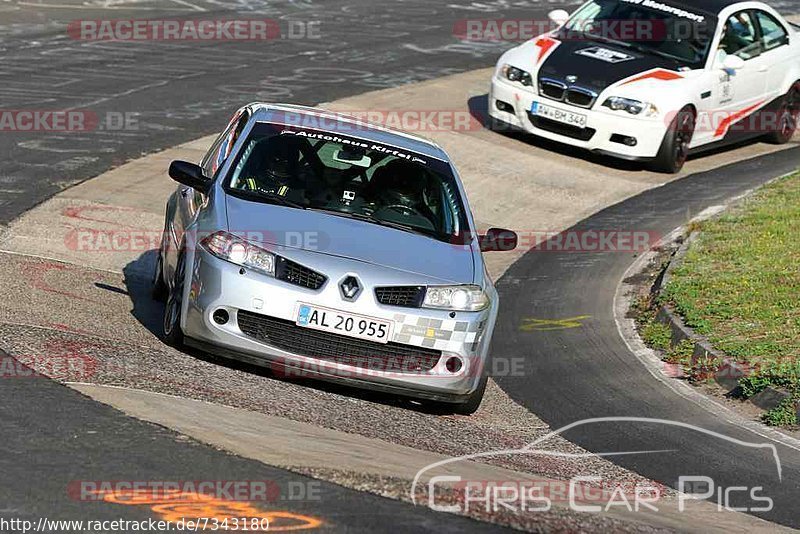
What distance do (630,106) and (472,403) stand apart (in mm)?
8490

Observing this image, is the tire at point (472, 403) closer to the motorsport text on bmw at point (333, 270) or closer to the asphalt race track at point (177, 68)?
the motorsport text on bmw at point (333, 270)

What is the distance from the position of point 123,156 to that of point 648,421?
313 inches

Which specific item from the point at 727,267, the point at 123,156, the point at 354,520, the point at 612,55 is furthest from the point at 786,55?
the point at 354,520

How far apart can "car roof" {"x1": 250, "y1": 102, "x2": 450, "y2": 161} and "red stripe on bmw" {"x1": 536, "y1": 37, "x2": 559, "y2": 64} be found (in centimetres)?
724

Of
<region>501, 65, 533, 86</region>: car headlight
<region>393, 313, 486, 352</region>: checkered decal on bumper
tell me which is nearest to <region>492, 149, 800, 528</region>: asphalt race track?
<region>393, 313, 486, 352</region>: checkered decal on bumper

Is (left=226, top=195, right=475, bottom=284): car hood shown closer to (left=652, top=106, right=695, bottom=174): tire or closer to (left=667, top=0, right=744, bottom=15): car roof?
(left=652, top=106, right=695, bottom=174): tire

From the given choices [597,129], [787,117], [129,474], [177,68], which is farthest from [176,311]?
[787,117]

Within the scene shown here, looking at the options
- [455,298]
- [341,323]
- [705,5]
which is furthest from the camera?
[705,5]

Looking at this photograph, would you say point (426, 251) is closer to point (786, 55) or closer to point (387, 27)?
point (786, 55)

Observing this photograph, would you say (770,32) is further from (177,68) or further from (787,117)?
(177,68)

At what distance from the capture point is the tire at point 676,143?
631 inches

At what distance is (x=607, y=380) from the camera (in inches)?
372

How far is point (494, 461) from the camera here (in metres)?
7.04

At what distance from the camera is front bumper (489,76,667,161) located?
623 inches
